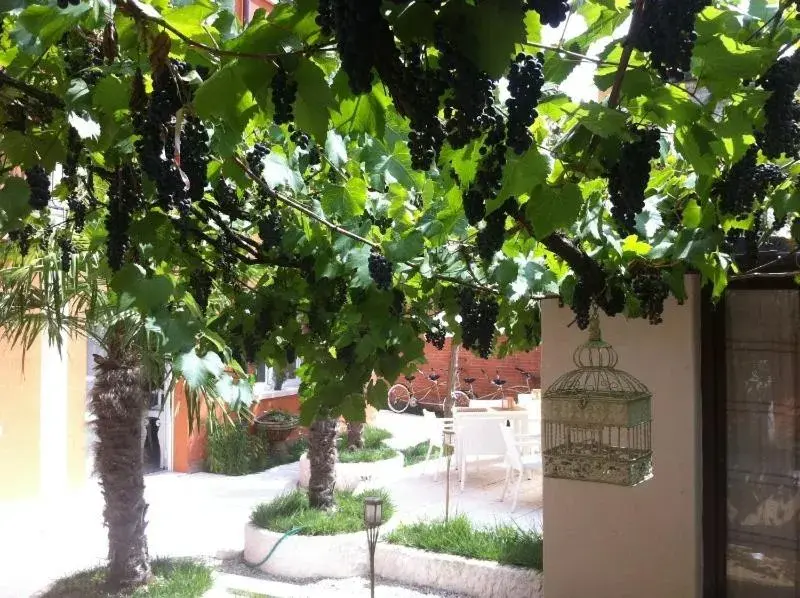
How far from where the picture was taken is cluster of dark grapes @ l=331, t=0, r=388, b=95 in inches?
26.3

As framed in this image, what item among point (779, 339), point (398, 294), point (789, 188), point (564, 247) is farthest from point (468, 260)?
point (779, 339)

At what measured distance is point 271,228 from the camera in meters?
2.33

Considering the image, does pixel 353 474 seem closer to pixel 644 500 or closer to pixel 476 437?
pixel 476 437

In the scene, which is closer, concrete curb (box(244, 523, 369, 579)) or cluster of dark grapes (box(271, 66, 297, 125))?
cluster of dark grapes (box(271, 66, 297, 125))

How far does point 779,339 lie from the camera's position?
3.19m

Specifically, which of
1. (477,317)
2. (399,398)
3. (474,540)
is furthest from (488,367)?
(477,317)

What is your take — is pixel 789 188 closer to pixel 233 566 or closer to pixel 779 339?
pixel 779 339

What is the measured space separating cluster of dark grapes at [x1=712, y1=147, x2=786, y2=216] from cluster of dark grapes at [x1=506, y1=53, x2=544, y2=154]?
2.60ft

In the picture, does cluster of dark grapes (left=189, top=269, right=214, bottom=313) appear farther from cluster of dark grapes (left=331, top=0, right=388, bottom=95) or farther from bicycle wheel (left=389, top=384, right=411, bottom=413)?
bicycle wheel (left=389, top=384, right=411, bottom=413)

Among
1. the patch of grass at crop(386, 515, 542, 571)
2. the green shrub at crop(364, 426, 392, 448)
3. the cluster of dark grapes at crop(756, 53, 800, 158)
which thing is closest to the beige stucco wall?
the patch of grass at crop(386, 515, 542, 571)

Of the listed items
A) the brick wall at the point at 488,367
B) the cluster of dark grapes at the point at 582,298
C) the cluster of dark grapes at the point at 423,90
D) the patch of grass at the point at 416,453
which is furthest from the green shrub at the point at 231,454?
the cluster of dark grapes at the point at 423,90

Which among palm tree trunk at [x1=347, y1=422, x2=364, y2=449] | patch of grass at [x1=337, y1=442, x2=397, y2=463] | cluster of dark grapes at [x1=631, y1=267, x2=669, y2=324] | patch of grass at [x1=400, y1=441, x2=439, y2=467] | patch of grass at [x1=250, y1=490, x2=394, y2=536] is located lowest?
patch of grass at [x1=400, y1=441, x2=439, y2=467]

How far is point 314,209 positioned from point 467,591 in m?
2.97

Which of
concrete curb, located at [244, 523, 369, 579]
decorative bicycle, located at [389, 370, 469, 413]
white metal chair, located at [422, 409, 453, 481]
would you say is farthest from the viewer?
decorative bicycle, located at [389, 370, 469, 413]
